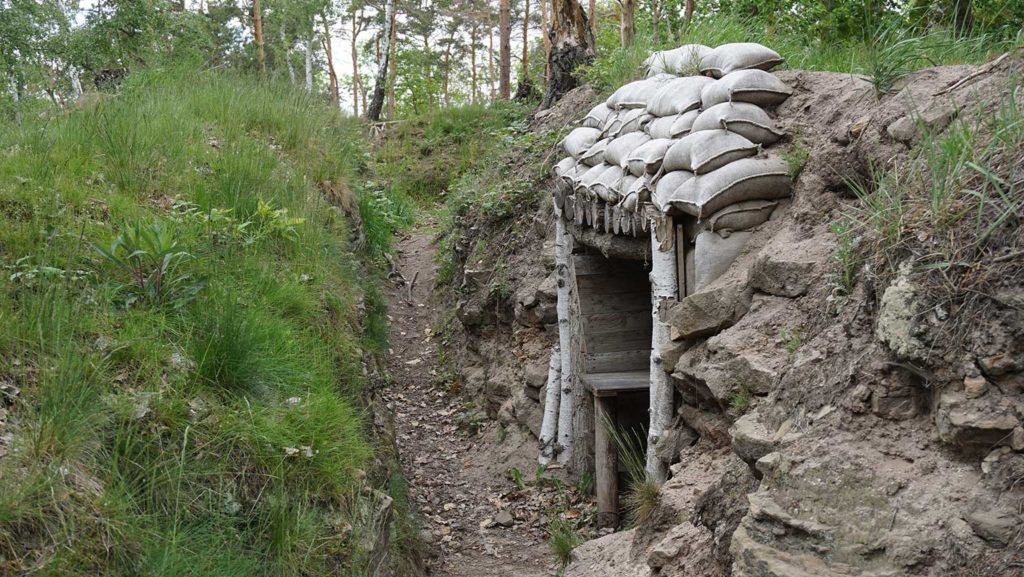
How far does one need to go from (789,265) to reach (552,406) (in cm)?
337

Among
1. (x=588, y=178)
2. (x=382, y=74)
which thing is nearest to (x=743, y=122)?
(x=588, y=178)

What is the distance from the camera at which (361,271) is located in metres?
7.96

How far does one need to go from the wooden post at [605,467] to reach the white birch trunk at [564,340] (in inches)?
20.8

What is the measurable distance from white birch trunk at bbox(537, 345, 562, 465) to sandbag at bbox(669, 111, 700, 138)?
2573mm

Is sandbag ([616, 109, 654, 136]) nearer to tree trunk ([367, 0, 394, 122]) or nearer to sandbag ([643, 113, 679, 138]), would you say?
sandbag ([643, 113, 679, 138])

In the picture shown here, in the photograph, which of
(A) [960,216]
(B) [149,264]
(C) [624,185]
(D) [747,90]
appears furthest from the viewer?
(C) [624,185]

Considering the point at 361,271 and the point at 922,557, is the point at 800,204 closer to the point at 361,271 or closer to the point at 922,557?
the point at 922,557

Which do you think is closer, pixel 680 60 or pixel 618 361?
pixel 680 60

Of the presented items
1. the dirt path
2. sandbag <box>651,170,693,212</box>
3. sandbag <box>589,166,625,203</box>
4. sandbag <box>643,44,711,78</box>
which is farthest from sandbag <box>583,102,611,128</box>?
the dirt path

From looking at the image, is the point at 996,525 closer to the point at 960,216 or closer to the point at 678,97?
the point at 960,216

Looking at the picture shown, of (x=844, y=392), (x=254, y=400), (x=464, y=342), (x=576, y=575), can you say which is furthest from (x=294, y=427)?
(x=464, y=342)

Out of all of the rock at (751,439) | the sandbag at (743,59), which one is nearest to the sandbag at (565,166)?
the sandbag at (743,59)

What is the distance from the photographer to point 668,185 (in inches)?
182

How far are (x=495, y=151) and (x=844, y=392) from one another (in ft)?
32.8
